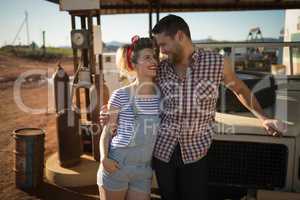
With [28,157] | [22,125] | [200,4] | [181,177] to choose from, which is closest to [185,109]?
[181,177]

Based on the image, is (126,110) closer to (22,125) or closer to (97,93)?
(97,93)

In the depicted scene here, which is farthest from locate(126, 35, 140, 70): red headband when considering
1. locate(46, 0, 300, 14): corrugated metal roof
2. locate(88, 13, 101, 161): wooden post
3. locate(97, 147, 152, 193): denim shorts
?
locate(46, 0, 300, 14): corrugated metal roof

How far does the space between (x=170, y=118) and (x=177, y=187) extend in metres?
0.50

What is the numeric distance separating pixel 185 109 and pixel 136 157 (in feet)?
1.43

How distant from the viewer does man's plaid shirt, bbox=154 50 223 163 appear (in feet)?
7.02

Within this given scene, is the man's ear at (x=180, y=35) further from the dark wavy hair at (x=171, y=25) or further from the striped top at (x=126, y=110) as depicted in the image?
the striped top at (x=126, y=110)

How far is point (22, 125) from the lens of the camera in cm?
889

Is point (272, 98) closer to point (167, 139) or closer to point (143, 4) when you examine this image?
point (167, 139)

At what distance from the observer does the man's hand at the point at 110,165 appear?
210cm

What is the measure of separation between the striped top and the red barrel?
2649mm

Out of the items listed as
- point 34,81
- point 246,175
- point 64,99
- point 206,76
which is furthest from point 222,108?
point 34,81

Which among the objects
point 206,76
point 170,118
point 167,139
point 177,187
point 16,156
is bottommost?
point 16,156

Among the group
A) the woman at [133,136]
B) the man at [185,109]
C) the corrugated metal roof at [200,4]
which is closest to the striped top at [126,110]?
the woman at [133,136]

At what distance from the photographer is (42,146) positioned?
4605 mm
